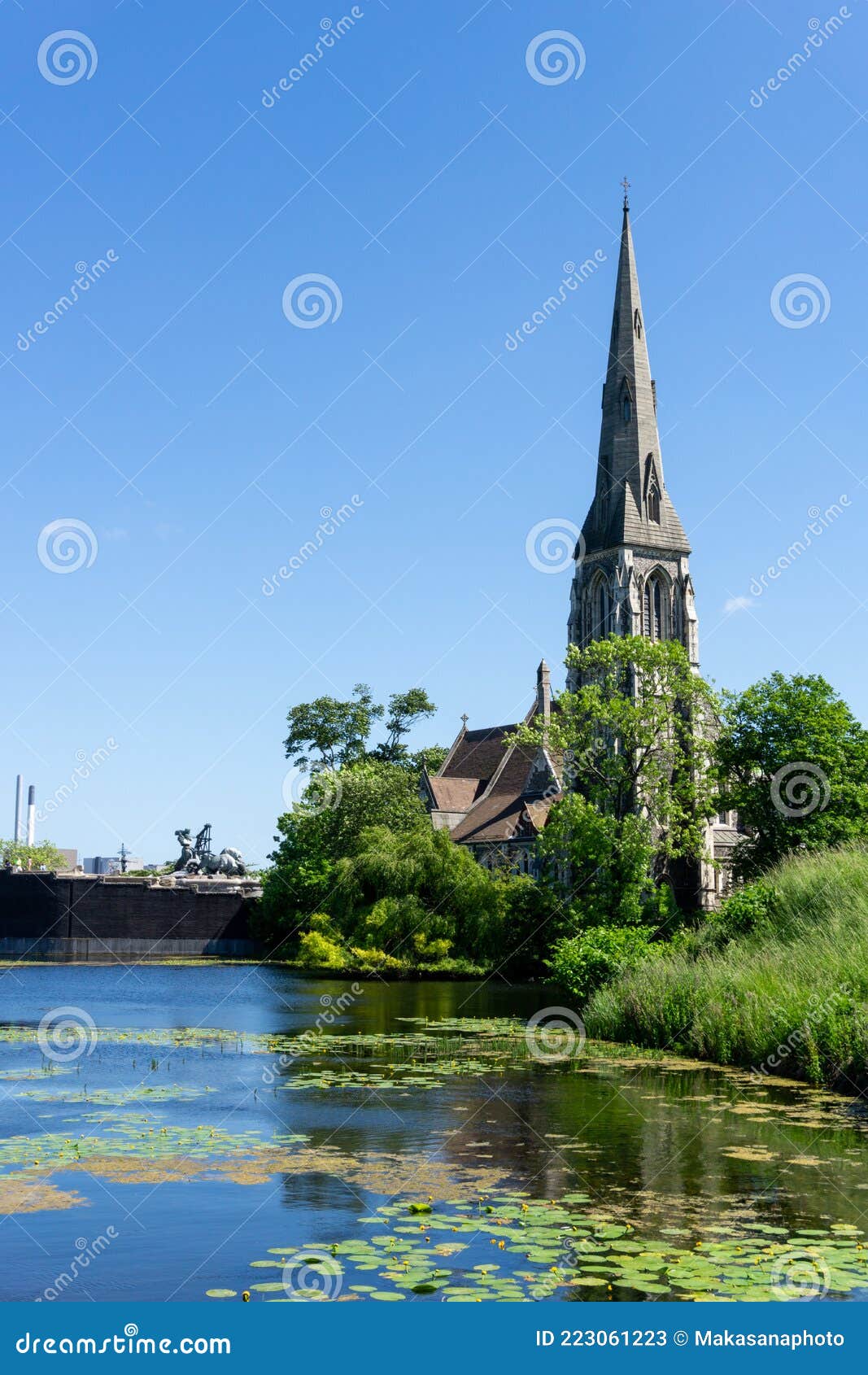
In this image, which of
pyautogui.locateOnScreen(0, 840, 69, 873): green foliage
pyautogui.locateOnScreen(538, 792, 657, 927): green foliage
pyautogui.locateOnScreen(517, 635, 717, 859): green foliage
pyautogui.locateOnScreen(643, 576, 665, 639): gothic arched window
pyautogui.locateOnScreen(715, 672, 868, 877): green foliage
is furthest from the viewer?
pyautogui.locateOnScreen(0, 840, 69, 873): green foliage

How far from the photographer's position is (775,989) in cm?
2375

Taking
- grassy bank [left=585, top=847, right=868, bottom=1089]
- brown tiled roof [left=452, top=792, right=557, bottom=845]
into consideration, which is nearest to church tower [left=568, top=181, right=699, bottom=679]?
brown tiled roof [left=452, top=792, right=557, bottom=845]

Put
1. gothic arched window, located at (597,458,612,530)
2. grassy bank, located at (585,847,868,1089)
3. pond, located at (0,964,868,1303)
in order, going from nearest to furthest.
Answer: pond, located at (0,964,868,1303) → grassy bank, located at (585,847,868,1089) → gothic arched window, located at (597,458,612,530)

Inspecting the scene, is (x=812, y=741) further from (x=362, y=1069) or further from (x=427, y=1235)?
(x=427, y=1235)

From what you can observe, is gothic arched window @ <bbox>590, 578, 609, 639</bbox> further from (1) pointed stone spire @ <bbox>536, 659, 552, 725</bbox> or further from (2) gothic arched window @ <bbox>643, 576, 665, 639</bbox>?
(1) pointed stone spire @ <bbox>536, 659, 552, 725</bbox>

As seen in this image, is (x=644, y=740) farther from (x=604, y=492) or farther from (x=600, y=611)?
(x=604, y=492)

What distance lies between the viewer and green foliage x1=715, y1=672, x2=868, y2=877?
52.9m

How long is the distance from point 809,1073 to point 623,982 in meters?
8.00

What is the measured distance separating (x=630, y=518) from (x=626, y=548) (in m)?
2.26

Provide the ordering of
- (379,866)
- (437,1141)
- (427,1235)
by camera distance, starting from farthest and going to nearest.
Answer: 1. (379,866)
2. (437,1141)
3. (427,1235)

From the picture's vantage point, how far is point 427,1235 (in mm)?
11445

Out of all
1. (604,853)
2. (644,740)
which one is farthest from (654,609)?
(604,853)

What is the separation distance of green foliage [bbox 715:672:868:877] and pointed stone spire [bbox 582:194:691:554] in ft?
108

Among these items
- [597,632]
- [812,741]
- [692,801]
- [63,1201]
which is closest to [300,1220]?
[63,1201]
